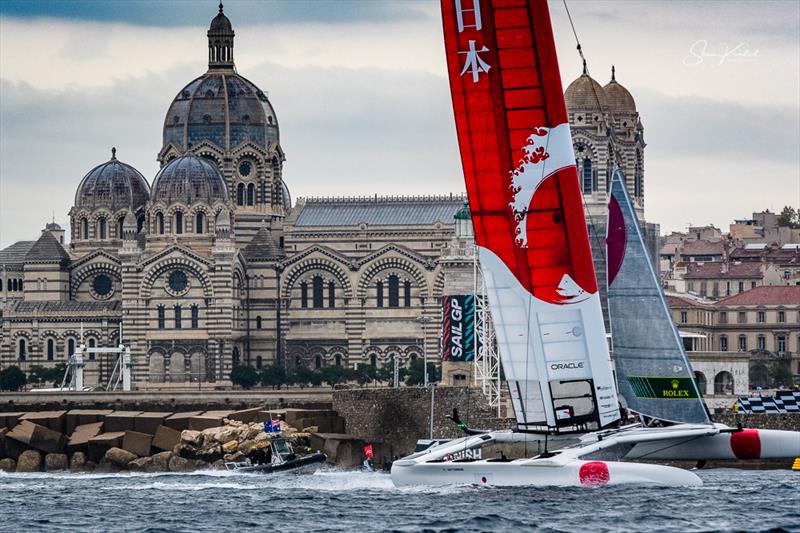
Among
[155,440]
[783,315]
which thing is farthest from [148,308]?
[155,440]

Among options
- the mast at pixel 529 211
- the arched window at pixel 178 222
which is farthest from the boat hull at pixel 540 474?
the arched window at pixel 178 222

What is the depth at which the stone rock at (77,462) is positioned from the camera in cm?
6638

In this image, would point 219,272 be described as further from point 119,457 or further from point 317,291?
point 119,457

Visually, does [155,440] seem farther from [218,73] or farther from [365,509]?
[218,73]

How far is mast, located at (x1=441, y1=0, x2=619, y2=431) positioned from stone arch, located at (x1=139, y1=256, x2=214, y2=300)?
68.7m

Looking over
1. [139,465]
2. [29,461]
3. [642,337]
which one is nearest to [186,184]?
[29,461]

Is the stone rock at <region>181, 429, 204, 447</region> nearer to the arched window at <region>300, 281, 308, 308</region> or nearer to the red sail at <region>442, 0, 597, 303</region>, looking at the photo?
the red sail at <region>442, 0, 597, 303</region>

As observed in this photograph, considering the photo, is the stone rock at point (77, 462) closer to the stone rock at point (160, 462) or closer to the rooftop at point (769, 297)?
the stone rock at point (160, 462)

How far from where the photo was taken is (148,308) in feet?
381

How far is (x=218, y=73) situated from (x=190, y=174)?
10.6 metres

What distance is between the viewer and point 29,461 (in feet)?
220

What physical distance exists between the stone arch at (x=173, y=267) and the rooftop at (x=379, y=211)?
8442mm

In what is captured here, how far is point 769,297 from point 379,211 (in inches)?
813

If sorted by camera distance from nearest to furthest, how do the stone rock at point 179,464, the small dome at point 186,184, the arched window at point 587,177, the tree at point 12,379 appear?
the stone rock at point 179,464
the arched window at point 587,177
the tree at point 12,379
the small dome at point 186,184
